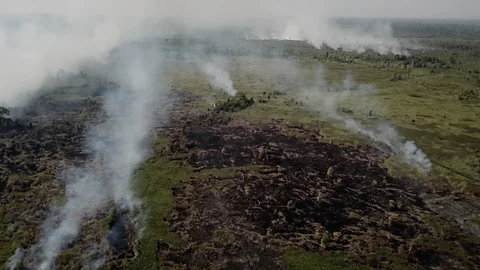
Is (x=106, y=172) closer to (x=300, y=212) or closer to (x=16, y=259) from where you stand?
(x=16, y=259)

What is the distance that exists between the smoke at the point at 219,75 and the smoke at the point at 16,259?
79422mm

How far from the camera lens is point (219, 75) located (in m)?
146

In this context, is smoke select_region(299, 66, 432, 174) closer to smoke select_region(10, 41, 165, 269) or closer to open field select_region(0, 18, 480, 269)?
open field select_region(0, 18, 480, 269)

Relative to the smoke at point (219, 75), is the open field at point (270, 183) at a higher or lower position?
lower

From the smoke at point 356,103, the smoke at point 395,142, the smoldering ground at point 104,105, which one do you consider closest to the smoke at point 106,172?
the smoldering ground at point 104,105

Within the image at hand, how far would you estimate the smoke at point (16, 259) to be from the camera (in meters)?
42.1

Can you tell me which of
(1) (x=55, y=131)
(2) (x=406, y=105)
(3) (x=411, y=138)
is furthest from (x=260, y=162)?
(2) (x=406, y=105)

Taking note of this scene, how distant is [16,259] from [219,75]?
10898 centimetres

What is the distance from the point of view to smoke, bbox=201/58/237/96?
12522cm

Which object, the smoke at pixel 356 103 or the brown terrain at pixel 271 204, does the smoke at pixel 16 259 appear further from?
the smoke at pixel 356 103

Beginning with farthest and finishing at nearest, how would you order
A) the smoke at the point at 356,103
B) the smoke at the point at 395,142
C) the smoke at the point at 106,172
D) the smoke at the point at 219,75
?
the smoke at the point at 219,75 < the smoke at the point at 356,103 < the smoke at the point at 395,142 < the smoke at the point at 106,172

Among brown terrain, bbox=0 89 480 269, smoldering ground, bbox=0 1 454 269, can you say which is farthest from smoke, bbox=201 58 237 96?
brown terrain, bbox=0 89 480 269

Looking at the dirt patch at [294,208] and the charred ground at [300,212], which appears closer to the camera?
the charred ground at [300,212]

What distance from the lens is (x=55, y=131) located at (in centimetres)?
7988
